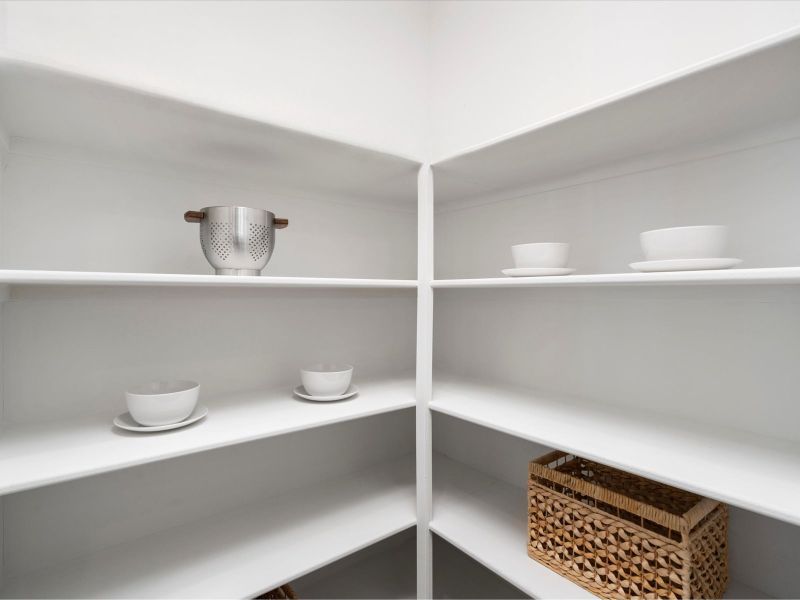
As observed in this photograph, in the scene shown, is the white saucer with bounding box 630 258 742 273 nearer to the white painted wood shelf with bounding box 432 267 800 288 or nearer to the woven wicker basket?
the white painted wood shelf with bounding box 432 267 800 288

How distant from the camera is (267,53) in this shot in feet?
4.84

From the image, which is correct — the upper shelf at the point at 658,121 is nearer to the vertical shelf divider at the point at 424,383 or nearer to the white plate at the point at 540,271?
the vertical shelf divider at the point at 424,383

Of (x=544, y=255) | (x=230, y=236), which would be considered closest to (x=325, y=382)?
(x=230, y=236)

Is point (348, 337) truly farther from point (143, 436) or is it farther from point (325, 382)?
point (143, 436)

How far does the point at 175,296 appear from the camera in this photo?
1.29 metres

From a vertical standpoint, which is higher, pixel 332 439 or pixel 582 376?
pixel 582 376

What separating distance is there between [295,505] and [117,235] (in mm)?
1077

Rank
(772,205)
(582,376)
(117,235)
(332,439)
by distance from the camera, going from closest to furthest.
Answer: (772,205), (117,235), (582,376), (332,439)

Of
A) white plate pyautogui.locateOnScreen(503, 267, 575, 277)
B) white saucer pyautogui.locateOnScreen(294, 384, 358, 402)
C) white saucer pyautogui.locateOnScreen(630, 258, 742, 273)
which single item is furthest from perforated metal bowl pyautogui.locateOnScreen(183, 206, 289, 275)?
white saucer pyautogui.locateOnScreen(630, 258, 742, 273)

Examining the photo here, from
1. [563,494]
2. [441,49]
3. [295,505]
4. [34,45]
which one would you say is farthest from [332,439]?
[441,49]

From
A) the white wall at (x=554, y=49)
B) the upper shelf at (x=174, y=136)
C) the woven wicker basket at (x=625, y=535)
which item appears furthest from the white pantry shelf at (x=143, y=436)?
the white wall at (x=554, y=49)

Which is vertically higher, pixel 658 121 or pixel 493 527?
pixel 658 121

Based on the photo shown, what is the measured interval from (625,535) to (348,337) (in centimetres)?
114

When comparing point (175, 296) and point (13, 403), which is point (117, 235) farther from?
point (13, 403)
